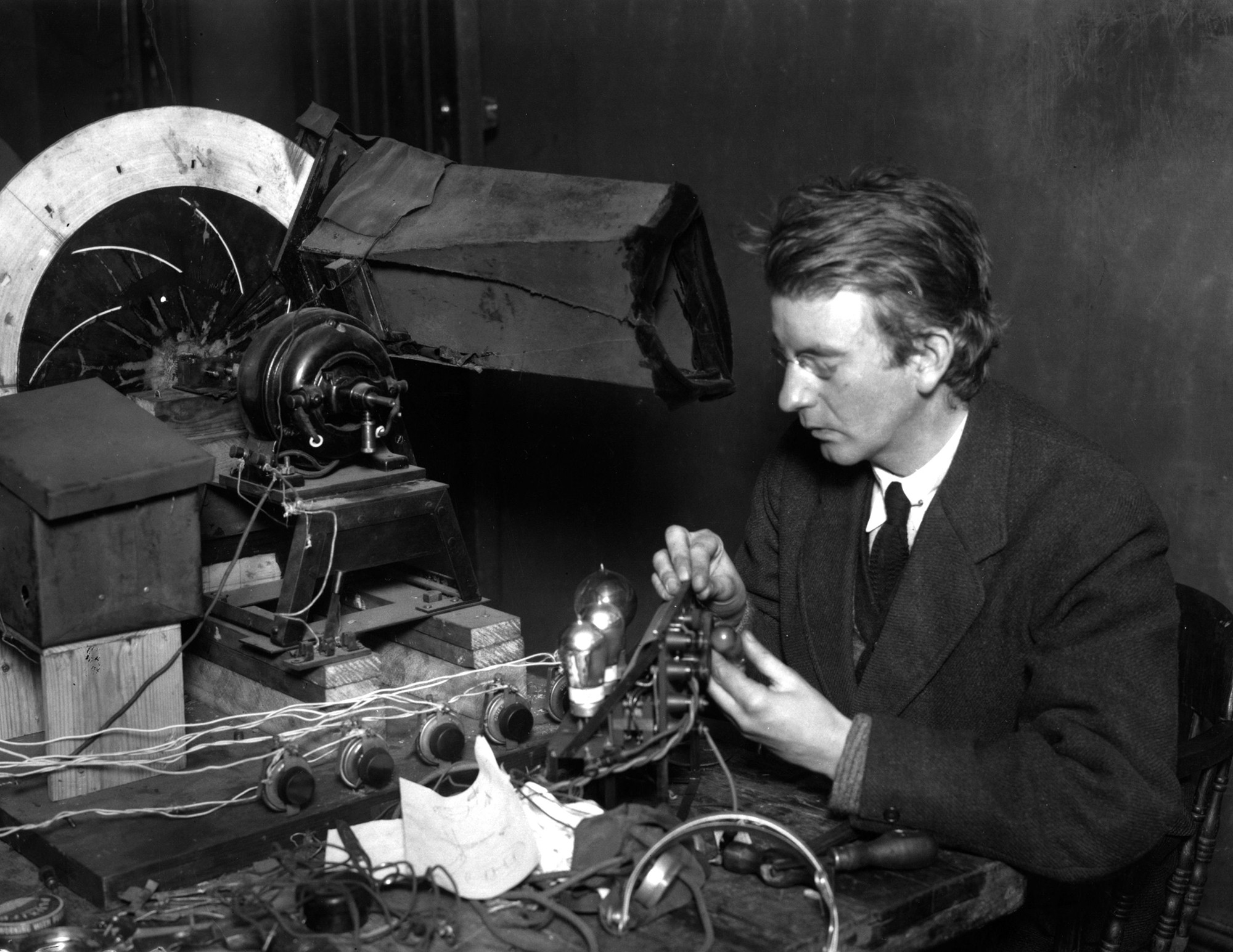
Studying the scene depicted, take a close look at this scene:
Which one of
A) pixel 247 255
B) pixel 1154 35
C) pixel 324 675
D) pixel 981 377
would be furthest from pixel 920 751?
pixel 247 255

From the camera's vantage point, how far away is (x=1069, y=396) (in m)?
2.83

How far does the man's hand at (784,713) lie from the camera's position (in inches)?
69.9

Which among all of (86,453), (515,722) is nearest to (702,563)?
(515,722)

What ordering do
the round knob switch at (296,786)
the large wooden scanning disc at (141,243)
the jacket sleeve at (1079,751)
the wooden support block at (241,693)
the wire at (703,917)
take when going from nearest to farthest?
1. the wire at (703,917)
2. the jacket sleeve at (1079,751)
3. the round knob switch at (296,786)
4. the wooden support block at (241,693)
5. the large wooden scanning disc at (141,243)

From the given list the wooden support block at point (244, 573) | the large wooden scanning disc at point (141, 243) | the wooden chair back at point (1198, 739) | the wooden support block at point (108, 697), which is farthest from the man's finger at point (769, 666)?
the large wooden scanning disc at point (141, 243)

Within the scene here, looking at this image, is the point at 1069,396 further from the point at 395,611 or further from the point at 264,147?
the point at 264,147

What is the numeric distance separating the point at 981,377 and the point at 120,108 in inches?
87.3

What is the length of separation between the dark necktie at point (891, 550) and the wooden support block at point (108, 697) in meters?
1.09

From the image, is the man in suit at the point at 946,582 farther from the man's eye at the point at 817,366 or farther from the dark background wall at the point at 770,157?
the dark background wall at the point at 770,157

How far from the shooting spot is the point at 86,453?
2090mm

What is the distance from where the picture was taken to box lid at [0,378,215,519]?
2.00 meters

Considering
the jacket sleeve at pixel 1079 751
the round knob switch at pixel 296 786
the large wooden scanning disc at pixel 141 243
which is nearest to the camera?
the jacket sleeve at pixel 1079 751

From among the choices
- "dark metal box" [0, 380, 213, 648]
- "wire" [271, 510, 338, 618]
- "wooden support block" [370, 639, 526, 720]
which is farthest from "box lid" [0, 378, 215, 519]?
"wooden support block" [370, 639, 526, 720]

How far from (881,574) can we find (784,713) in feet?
1.44
